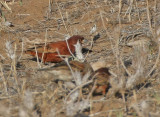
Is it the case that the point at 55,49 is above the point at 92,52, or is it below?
above

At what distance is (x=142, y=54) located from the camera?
14.1 ft

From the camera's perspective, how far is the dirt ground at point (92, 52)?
389 centimetres

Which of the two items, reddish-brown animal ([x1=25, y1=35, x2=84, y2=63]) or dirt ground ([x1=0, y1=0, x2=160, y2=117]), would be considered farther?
reddish-brown animal ([x1=25, y1=35, x2=84, y2=63])

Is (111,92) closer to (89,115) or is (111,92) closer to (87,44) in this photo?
(89,115)

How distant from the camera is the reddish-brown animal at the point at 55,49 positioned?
582 centimetres

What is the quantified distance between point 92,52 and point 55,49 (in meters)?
0.61

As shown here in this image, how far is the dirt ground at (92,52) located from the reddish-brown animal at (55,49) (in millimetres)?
113

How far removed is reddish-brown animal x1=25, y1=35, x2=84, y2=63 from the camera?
582cm

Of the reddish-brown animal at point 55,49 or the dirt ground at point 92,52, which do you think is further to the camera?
the reddish-brown animal at point 55,49

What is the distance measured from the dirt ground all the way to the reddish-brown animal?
4.4 inches

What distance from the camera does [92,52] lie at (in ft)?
19.9

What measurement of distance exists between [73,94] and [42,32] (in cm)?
321

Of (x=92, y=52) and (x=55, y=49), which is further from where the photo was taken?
(x=92, y=52)

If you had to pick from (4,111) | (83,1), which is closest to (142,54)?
(4,111)
